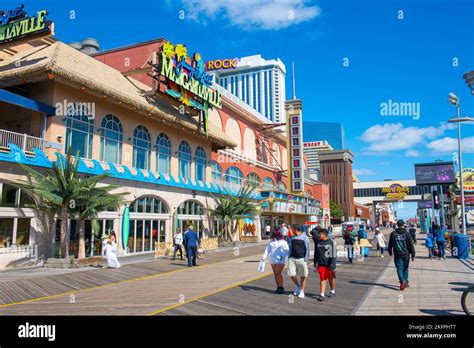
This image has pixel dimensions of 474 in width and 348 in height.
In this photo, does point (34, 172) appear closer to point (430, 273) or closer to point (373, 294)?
point (373, 294)

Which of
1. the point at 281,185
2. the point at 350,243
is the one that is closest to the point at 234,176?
the point at 281,185

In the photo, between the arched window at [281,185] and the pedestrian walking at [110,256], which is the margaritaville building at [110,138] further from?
the arched window at [281,185]

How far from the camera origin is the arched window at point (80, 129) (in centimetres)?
1880

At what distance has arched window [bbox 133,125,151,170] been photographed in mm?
23188

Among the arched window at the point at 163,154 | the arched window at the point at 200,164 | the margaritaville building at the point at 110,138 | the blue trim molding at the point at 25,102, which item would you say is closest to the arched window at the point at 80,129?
the margaritaville building at the point at 110,138

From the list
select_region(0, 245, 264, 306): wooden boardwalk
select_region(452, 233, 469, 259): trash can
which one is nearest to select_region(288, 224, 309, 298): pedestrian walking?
select_region(0, 245, 264, 306): wooden boardwalk

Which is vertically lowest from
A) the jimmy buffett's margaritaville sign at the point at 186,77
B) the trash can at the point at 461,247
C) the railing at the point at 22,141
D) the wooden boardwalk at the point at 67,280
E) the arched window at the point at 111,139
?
the wooden boardwalk at the point at 67,280

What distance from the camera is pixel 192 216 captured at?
28.2 metres

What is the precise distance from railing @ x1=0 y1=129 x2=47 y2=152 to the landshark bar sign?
5.87m

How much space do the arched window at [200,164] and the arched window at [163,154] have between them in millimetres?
3822

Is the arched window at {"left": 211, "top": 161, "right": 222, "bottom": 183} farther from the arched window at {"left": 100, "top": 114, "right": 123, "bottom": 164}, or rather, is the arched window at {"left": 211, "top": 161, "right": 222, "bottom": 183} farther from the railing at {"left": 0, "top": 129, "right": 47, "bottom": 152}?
the railing at {"left": 0, "top": 129, "right": 47, "bottom": 152}

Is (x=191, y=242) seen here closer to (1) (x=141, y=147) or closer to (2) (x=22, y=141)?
(2) (x=22, y=141)

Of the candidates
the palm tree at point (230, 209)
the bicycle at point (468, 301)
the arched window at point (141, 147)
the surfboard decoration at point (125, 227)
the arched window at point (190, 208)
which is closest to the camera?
the bicycle at point (468, 301)

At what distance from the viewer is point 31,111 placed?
60.1ft
